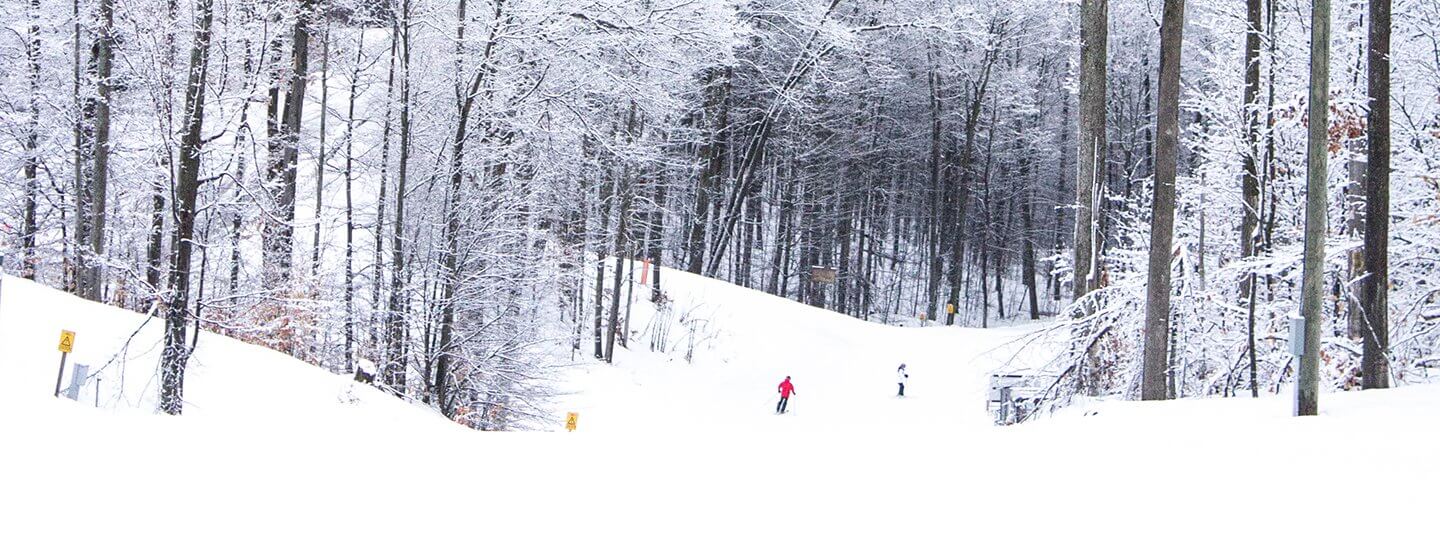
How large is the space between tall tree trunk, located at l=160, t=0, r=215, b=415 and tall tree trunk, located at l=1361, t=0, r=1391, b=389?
11.9m

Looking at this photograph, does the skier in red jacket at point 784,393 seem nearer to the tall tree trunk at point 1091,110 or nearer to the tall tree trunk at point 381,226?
the tall tree trunk at point 381,226

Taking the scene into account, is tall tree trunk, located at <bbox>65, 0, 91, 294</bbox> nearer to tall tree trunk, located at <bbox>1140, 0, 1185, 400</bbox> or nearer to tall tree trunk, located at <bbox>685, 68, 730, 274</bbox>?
tall tree trunk, located at <bbox>685, 68, 730, 274</bbox>

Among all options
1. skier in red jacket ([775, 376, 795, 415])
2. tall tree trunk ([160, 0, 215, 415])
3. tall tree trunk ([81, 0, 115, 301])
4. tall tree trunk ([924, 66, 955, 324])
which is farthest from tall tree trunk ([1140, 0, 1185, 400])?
tall tree trunk ([924, 66, 955, 324])

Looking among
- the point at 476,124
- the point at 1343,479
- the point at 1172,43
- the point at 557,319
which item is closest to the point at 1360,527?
the point at 1343,479

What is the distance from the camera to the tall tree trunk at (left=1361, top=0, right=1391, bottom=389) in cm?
1251

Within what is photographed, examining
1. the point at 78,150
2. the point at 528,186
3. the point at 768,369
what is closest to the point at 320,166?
the point at 528,186

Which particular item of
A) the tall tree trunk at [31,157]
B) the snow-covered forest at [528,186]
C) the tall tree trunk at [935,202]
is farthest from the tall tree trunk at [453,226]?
the tall tree trunk at [935,202]

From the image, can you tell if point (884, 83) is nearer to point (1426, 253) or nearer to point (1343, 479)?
point (1426, 253)

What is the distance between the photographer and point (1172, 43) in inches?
501

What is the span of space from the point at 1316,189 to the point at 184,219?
10649mm

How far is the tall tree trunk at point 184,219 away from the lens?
37.1ft

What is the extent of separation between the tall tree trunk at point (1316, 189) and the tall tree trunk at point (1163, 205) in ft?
7.32

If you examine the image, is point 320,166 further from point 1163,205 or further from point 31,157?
point 1163,205

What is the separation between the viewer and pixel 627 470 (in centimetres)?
924
